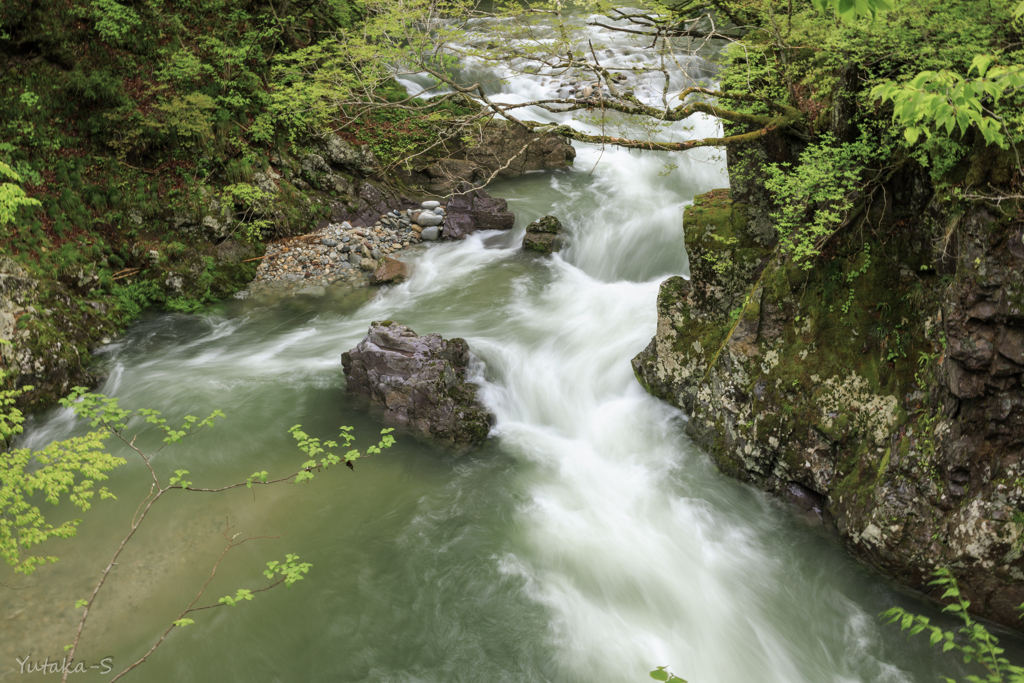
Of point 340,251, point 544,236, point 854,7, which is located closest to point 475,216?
point 544,236

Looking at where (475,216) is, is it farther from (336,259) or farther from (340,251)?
(336,259)

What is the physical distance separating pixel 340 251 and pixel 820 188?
29.0ft

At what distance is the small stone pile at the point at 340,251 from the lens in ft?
36.2

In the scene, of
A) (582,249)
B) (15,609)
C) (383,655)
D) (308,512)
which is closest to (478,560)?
(383,655)

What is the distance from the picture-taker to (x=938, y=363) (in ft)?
16.5

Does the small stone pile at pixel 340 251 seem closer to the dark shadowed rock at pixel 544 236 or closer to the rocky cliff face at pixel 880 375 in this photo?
the dark shadowed rock at pixel 544 236

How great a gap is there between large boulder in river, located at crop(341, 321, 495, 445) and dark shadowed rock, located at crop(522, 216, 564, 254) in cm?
412

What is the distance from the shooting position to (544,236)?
11.5m

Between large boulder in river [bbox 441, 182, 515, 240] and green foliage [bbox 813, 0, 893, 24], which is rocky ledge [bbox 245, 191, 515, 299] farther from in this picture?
green foliage [bbox 813, 0, 893, 24]

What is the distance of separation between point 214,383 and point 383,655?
5.13 m

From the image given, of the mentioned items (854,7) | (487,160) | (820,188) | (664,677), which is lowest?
(664,677)

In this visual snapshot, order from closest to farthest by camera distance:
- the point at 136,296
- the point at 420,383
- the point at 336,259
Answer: the point at 420,383 < the point at 136,296 < the point at 336,259

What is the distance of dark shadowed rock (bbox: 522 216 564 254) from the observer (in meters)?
11.5

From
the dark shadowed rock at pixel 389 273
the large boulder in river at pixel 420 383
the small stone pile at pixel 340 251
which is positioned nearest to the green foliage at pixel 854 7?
the large boulder in river at pixel 420 383
